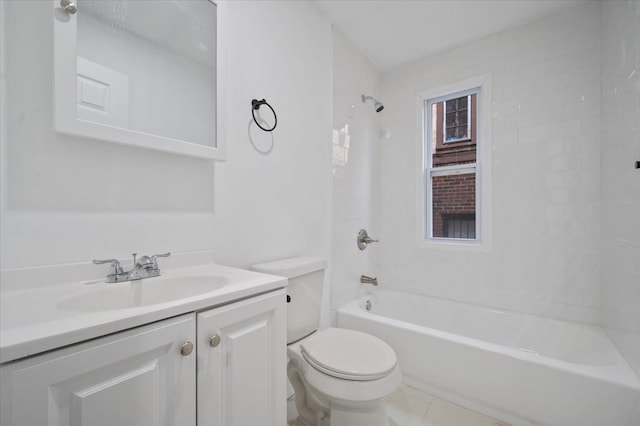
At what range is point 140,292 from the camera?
95 centimetres

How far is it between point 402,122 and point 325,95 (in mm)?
1008

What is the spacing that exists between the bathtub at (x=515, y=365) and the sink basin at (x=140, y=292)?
4.31ft

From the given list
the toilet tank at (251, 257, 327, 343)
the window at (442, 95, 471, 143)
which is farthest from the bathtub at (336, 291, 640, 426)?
the window at (442, 95, 471, 143)

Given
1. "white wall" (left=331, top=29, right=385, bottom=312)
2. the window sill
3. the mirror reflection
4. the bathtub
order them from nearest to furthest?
the mirror reflection
the bathtub
"white wall" (left=331, top=29, right=385, bottom=312)
the window sill

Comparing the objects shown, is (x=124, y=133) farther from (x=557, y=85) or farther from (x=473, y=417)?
(x=557, y=85)

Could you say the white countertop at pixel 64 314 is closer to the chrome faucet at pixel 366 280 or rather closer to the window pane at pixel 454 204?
the chrome faucet at pixel 366 280

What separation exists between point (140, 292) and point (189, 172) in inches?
21.0

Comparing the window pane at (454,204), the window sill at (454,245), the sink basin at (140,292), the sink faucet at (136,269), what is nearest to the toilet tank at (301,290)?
the sink basin at (140,292)

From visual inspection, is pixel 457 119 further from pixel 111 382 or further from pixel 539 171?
pixel 111 382

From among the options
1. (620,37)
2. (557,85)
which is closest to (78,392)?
(620,37)

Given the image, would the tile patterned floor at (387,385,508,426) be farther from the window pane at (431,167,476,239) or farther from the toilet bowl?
the window pane at (431,167,476,239)

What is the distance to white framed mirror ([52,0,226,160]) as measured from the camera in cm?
86

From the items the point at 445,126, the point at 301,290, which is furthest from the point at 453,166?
the point at 301,290

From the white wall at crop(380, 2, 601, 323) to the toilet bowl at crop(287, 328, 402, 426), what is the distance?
139 centimetres
